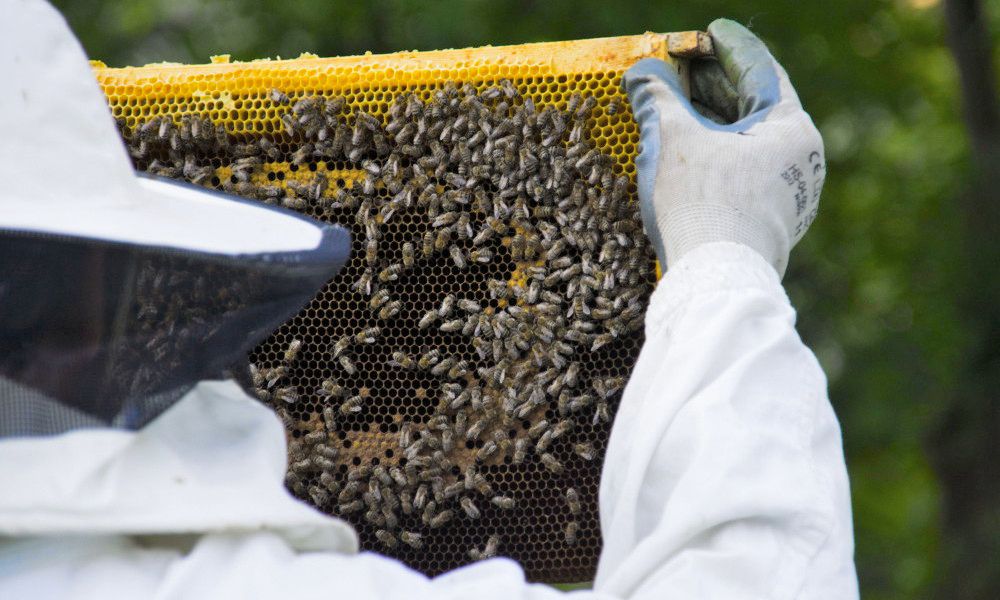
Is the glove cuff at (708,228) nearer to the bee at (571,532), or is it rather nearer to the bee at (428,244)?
the bee at (428,244)

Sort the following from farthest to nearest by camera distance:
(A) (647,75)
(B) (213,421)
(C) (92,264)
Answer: (A) (647,75) → (B) (213,421) → (C) (92,264)

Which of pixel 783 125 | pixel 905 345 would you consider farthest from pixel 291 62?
pixel 905 345

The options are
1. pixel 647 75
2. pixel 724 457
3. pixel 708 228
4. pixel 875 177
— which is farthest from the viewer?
pixel 875 177

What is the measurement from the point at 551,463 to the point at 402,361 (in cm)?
49

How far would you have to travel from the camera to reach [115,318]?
1.68 m

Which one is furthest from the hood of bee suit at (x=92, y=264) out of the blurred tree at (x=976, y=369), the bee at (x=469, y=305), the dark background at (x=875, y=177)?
the blurred tree at (x=976, y=369)

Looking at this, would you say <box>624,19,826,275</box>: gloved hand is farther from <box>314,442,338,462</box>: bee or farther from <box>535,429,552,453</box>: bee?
<box>314,442,338,462</box>: bee

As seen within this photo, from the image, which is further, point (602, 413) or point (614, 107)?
Result: point (614, 107)

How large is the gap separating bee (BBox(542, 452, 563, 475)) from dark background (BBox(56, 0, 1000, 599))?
390 cm

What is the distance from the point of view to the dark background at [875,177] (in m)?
6.61

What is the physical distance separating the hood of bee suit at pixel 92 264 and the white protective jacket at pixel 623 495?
8 cm

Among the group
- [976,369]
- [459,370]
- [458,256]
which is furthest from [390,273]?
[976,369]

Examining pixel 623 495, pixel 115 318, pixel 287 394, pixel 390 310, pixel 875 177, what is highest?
pixel 115 318

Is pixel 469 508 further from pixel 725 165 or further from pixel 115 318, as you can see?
pixel 115 318
